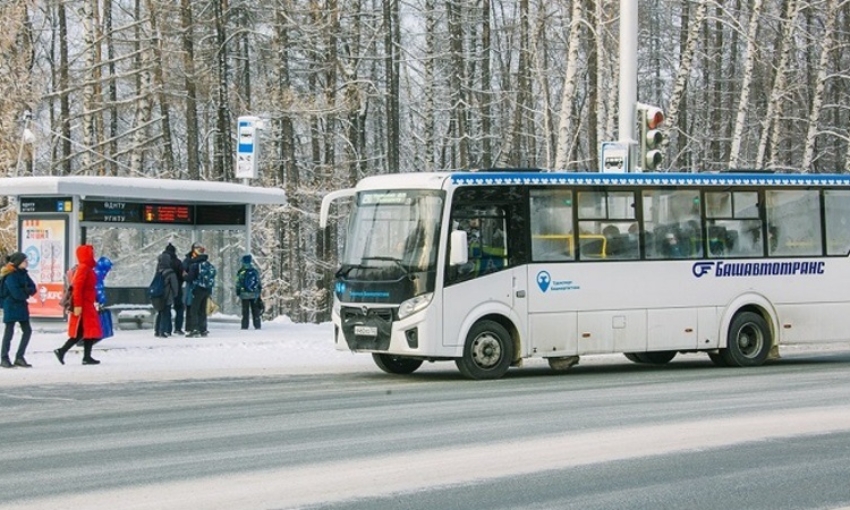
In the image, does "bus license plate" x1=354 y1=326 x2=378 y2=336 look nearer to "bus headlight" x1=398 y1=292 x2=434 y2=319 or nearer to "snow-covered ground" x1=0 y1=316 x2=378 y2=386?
"bus headlight" x1=398 y1=292 x2=434 y2=319

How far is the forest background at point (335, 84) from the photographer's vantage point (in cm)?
3719

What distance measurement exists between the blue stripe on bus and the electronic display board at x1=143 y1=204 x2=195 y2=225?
1097 centimetres

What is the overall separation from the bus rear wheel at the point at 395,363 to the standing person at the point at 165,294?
6496 mm

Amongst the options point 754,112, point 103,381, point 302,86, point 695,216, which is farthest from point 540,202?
point 754,112

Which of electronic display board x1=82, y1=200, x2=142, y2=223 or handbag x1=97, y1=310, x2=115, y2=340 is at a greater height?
electronic display board x1=82, y1=200, x2=142, y2=223

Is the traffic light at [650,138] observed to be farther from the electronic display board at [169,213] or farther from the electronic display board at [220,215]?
the electronic display board at [169,213]

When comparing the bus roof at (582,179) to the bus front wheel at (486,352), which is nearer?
the bus front wheel at (486,352)

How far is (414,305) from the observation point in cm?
1825

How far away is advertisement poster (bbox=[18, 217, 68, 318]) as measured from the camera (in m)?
25.5

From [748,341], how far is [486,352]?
4.75 metres

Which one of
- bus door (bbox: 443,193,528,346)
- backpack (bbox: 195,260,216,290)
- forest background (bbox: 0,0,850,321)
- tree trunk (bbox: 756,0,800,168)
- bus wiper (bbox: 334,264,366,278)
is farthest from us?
tree trunk (bbox: 756,0,800,168)

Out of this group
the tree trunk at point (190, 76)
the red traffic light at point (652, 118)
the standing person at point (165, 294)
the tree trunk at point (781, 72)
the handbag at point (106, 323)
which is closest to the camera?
the red traffic light at point (652, 118)

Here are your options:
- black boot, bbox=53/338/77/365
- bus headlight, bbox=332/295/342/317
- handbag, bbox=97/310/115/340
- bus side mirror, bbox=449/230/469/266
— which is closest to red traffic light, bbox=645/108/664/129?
bus side mirror, bbox=449/230/469/266

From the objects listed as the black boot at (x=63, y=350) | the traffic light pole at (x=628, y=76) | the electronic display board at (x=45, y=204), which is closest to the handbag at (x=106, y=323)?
the black boot at (x=63, y=350)
